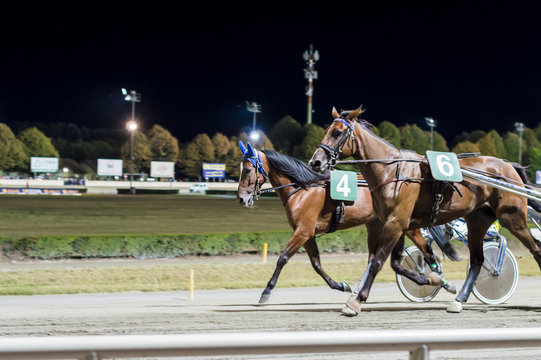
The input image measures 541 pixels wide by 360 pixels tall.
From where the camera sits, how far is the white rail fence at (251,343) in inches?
72.6

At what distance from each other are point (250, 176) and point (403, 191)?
2.36m

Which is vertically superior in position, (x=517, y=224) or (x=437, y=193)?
(x=437, y=193)

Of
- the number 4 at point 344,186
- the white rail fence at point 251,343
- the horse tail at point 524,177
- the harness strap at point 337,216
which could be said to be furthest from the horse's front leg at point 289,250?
the white rail fence at point 251,343

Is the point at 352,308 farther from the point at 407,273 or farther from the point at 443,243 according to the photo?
the point at 443,243

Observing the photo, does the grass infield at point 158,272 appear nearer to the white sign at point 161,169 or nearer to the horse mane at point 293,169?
the horse mane at point 293,169

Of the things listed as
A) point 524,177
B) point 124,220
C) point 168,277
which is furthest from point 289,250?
point 124,220

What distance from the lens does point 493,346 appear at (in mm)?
2082

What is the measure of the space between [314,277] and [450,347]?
31.6ft

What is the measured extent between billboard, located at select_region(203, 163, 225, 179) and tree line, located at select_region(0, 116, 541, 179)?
2.73 m

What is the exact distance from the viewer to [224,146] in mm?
90938

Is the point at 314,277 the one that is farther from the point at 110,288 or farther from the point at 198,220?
the point at 198,220

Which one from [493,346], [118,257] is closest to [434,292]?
[493,346]

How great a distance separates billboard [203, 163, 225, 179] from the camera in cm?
7550

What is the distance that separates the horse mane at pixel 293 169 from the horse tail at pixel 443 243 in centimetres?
153
